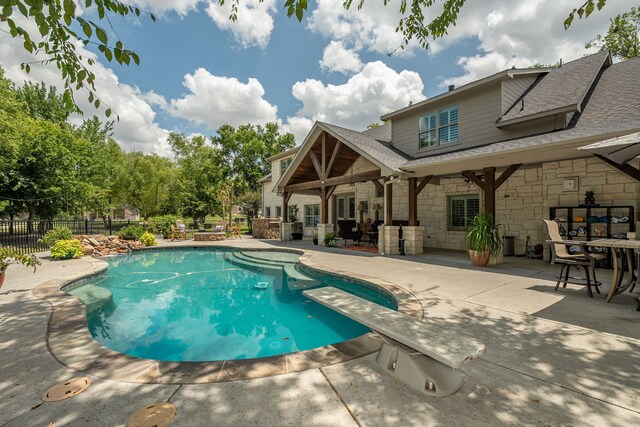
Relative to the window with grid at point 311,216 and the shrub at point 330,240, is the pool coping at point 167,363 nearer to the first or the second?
A: the shrub at point 330,240

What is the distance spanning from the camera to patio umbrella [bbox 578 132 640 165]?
4160mm

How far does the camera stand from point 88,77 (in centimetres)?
253

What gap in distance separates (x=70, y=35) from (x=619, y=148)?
7.99m

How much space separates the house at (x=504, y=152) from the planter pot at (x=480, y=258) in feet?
4.50

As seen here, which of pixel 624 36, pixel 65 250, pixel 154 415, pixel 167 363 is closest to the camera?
pixel 154 415

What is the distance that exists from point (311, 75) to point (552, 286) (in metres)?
14.1

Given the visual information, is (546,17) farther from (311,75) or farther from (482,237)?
(311,75)

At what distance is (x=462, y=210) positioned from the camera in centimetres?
1119

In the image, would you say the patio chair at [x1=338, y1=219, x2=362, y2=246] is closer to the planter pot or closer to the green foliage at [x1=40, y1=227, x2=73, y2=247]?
the planter pot

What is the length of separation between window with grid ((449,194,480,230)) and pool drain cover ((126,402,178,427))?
11.3m

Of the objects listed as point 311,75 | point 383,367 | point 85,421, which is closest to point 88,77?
point 85,421

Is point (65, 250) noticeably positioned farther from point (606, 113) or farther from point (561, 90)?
point (561, 90)

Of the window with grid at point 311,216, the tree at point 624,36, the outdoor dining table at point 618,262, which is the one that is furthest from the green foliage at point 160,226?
the tree at point 624,36

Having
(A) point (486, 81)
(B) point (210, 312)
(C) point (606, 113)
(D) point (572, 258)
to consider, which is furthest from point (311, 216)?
(D) point (572, 258)
